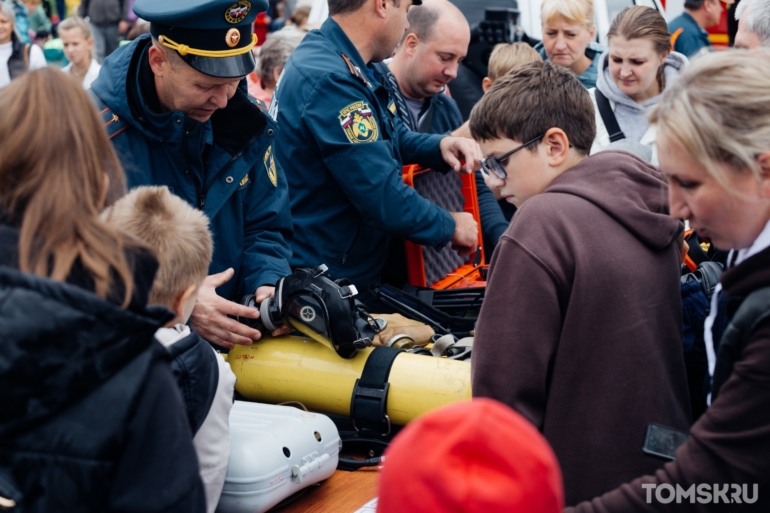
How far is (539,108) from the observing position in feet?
6.33

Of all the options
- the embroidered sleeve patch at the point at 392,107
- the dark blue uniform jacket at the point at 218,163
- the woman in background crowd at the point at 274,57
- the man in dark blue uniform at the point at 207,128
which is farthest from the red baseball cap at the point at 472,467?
the woman in background crowd at the point at 274,57

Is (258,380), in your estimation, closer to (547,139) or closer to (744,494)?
(547,139)

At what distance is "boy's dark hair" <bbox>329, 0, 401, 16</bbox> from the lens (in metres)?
3.28

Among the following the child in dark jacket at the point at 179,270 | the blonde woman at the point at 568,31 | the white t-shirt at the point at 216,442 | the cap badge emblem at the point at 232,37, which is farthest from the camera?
the blonde woman at the point at 568,31

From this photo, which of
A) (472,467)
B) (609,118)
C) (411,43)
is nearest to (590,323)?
(472,467)

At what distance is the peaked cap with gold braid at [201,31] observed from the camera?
255 centimetres

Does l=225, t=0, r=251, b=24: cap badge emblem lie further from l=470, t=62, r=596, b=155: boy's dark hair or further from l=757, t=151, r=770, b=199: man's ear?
l=757, t=151, r=770, b=199: man's ear

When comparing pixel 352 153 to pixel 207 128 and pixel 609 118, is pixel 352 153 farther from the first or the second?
pixel 609 118

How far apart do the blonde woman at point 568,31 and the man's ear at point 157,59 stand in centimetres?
290

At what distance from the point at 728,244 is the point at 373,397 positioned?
131 centimetres

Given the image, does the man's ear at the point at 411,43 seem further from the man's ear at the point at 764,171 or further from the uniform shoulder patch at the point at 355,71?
the man's ear at the point at 764,171

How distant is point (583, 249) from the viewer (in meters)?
1.72

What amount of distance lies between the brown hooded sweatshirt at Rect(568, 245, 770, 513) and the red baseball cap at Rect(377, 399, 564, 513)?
0.45 m

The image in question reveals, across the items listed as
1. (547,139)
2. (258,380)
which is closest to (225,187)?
(258,380)
